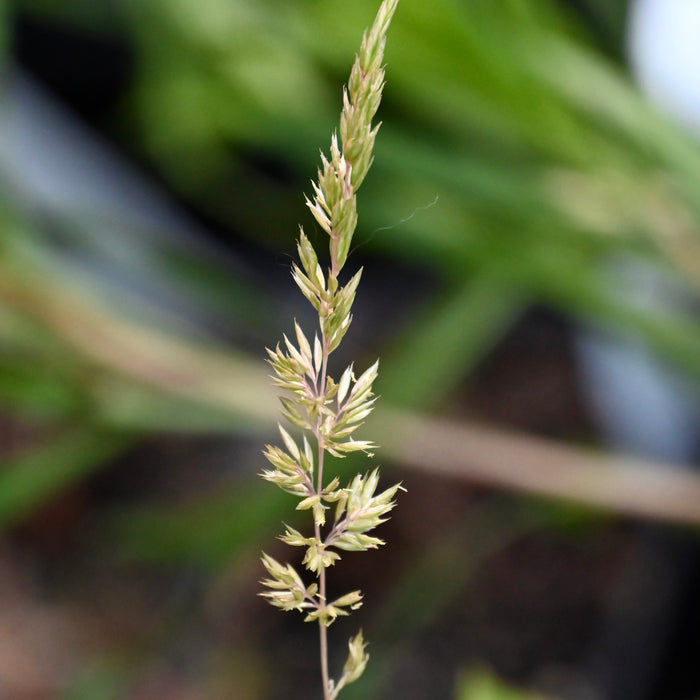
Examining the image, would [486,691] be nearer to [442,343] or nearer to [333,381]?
[333,381]

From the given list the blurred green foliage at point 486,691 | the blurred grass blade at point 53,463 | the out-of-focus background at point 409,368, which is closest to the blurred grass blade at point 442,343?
the out-of-focus background at point 409,368

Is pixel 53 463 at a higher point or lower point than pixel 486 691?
lower

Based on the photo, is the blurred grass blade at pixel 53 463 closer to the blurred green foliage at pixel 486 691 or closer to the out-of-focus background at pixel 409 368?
the out-of-focus background at pixel 409 368

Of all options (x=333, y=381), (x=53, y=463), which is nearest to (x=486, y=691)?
(x=333, y=381)

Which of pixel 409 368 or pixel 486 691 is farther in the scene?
pixel 409 368

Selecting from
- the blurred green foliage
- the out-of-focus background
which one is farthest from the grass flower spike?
the out-of-focus background

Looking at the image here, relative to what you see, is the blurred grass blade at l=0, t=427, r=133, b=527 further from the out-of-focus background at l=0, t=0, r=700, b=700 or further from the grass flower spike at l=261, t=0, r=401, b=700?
the grass flower spike at l=261, t=0, r=401, b=700
